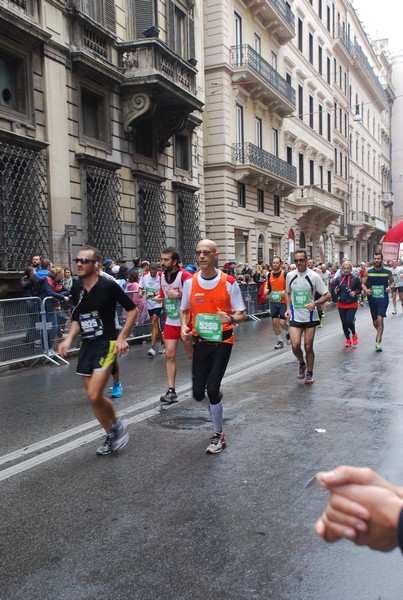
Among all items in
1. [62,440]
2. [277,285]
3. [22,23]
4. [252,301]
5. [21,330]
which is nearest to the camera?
[62,440]

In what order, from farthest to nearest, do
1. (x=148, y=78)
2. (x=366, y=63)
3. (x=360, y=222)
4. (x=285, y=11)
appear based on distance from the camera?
1. (x=366, y=63)
2. (x=360, y=222)
3. (x=285, y=11)
4. (x=148, y=78)

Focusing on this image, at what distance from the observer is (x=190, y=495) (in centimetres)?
418

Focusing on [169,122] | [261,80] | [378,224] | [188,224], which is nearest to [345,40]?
[378,224]

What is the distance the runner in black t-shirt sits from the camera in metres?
5.19

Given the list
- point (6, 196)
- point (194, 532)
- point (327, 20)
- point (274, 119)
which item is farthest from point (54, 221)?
point (327, 20)

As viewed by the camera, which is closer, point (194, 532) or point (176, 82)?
point (194, 532)

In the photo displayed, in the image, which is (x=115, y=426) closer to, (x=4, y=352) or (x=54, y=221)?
(x=4, y=352)

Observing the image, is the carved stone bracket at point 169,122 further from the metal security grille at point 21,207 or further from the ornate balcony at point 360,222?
the ornate balcony at point 360,222

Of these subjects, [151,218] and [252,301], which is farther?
[151,218]

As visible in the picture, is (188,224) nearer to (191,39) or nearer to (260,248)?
(191,39)

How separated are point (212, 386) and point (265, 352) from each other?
632 centimetres

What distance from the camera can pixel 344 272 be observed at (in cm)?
1220

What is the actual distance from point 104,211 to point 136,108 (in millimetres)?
3555

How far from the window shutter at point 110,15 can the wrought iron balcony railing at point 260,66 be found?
10.0m
